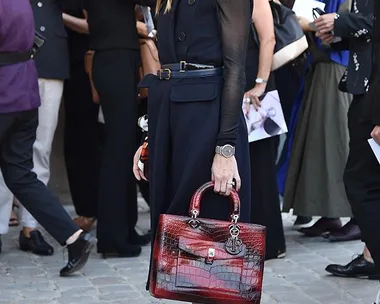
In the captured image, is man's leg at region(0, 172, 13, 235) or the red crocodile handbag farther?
man's leg at region(0, 172, 13, 235)

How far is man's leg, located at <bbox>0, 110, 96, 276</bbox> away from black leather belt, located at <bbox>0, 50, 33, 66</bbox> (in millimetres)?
300

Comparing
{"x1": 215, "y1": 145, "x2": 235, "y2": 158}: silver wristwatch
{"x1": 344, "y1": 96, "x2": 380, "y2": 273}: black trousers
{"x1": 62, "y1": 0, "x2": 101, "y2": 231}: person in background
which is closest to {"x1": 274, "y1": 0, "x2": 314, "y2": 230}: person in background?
{"x1": 62, "y1": 0, "x2": 101, "y2": 231}: person in background

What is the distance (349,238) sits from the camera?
5914 mm

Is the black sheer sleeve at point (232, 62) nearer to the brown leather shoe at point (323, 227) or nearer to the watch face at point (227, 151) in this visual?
the watch face at point (227, 151)

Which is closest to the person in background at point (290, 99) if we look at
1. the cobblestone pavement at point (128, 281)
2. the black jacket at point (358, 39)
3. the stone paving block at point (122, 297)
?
the cobblestone pavement at point (128, 281)

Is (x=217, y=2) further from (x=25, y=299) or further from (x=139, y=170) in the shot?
(x=25, y=299)

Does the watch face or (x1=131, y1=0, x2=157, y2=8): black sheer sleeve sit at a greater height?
(x1=131, y1=0, x2=157, y2=8): black sheer sleeve

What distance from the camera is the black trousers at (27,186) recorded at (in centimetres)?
493

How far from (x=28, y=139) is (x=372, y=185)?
196cm

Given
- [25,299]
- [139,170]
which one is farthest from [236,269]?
[25,299]

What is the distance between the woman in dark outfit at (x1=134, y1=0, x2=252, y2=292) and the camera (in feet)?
10.8

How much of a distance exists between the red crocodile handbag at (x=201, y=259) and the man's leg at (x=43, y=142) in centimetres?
249

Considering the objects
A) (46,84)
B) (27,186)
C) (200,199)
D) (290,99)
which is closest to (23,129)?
(27,186)

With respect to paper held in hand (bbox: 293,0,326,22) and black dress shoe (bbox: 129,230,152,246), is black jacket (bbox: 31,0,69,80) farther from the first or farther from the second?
paper held in hand (bbox: 293,0,326,22)
